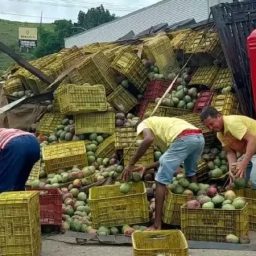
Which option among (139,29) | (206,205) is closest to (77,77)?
(206,205)

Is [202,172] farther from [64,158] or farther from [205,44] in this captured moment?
[205,44]

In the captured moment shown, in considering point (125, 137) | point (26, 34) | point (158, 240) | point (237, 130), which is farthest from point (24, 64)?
point (26, 34)

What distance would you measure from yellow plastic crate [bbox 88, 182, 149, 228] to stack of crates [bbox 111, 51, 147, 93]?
16.1 ft

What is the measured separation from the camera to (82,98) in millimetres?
11711

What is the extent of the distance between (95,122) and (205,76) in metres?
2.34

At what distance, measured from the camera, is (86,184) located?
9750mm

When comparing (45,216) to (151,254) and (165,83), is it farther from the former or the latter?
(165,83)

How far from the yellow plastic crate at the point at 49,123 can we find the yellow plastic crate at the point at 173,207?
16.9 ft

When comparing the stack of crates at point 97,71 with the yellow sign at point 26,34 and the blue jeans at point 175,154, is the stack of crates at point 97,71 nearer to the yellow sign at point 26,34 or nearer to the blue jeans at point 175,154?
the blue jeans at point 175,154

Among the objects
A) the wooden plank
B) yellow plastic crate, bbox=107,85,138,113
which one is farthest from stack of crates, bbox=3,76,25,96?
yellow plastic crate, bbox=107,85,138,113

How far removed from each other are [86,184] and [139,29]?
989 inches

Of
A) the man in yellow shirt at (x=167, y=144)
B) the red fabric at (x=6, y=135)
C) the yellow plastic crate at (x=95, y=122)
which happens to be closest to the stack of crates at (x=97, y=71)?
the yellow plastic crate at (x=95, y=122)

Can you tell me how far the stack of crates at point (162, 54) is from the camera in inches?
500

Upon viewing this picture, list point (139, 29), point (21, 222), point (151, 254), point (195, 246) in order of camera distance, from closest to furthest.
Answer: point (151, 254) → point (21, 222) → point (195, 246) → point (139, 29)
